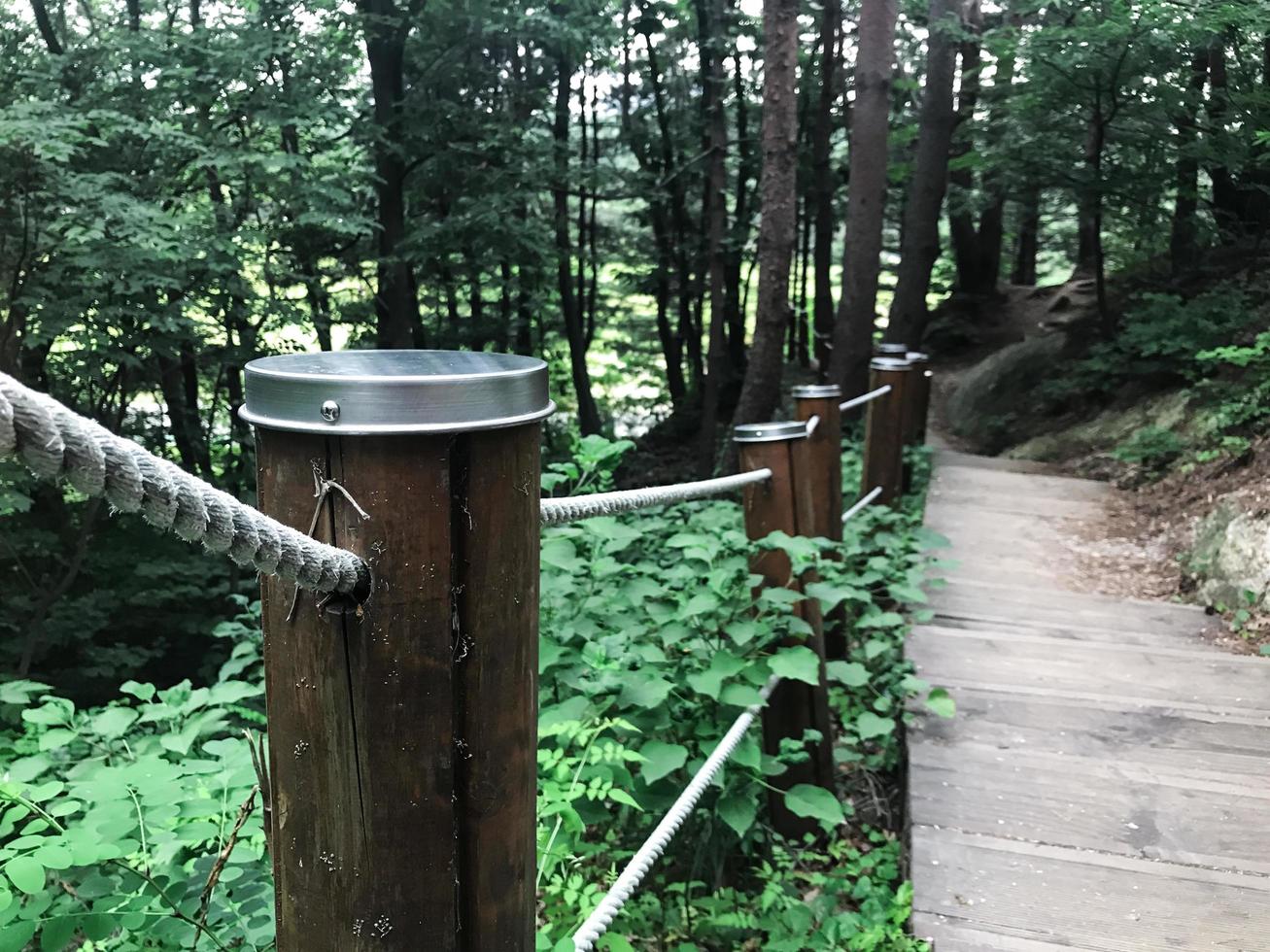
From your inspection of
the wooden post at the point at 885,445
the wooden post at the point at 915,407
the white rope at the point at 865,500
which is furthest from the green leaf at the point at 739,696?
the wooden post at the point at 915,407

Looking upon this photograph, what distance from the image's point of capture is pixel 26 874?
119 cm

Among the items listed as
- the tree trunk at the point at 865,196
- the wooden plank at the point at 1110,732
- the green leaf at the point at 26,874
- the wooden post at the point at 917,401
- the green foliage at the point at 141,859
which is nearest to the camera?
the green leaf at the point at 26,874

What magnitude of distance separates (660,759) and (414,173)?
38.0 ft

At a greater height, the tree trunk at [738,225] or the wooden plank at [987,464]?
the tree trunk at [738,225]

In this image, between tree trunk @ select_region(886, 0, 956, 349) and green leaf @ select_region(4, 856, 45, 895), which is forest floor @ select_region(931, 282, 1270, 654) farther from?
green leaf @ select_region(4, 856, 45, 895)

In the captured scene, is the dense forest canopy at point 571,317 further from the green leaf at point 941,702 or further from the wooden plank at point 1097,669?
the wooden plank at point 1097,669

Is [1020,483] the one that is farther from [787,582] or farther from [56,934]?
[56,934]

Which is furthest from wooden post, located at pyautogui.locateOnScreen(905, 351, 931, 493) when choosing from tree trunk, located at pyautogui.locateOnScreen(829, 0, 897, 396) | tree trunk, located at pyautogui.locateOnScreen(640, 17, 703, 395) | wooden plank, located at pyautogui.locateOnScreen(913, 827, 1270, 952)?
tree trunk, located at pyautogui.locateOnScreen(640, 17, 703, 395)

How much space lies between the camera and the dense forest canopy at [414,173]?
24.1 feet

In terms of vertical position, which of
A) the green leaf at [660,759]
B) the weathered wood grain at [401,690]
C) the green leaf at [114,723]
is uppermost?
the weathered wood grain at [401,690]

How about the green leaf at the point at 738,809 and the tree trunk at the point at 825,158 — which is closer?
the green leaf at the point at 738,809

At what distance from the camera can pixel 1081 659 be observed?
3.92 meters

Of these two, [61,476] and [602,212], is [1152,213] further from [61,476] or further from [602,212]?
[602,212]

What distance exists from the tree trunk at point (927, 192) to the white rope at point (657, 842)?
28.9 feet
